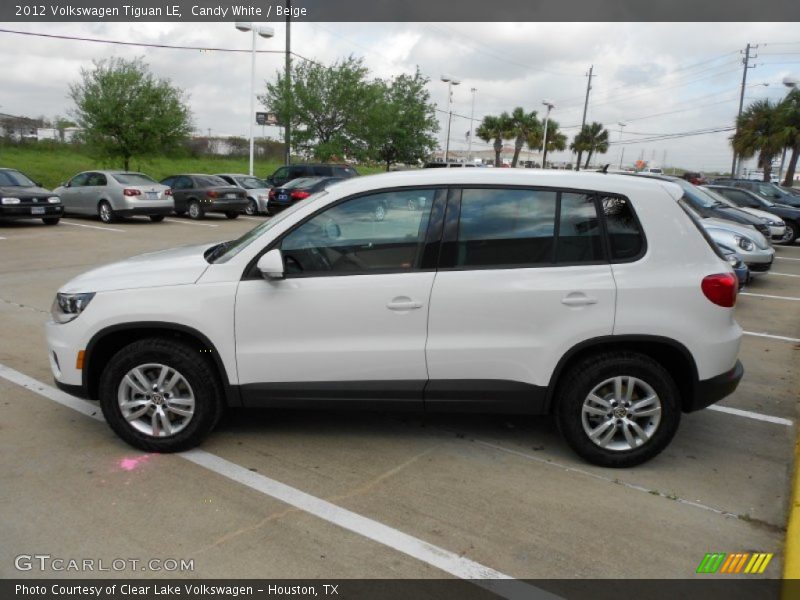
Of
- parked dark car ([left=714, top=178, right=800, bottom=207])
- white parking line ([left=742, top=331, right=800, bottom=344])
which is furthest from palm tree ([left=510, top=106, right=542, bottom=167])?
white parking line ([left=742, top=331, right=800, bottom=344])

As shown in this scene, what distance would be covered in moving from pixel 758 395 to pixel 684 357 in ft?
A: 7.43

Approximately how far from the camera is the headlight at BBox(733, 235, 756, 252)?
10078 mm

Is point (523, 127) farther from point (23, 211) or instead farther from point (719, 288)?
point (719, 288)

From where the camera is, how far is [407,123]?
36969 millimetres

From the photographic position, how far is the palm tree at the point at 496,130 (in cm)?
5128

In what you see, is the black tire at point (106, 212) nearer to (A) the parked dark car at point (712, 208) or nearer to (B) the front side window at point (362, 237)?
(A) the parked dark car at point (712, 208)

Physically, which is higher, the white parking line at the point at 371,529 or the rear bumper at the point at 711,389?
the rear bumper at the point at 711,389

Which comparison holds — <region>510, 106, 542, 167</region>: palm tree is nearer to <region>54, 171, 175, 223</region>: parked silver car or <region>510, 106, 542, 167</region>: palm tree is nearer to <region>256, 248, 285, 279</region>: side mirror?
<region>54, 171, 175, 223</region>: parked silver car

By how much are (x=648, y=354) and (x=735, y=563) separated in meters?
1.26

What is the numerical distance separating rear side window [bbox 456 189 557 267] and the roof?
73mm

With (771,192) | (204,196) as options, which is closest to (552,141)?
(771,192)

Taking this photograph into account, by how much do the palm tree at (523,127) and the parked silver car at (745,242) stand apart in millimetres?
41824

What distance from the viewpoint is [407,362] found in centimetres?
391

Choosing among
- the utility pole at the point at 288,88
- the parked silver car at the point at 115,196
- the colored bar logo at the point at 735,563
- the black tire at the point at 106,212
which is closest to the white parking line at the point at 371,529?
the colored bar logo at the point at 735,563
